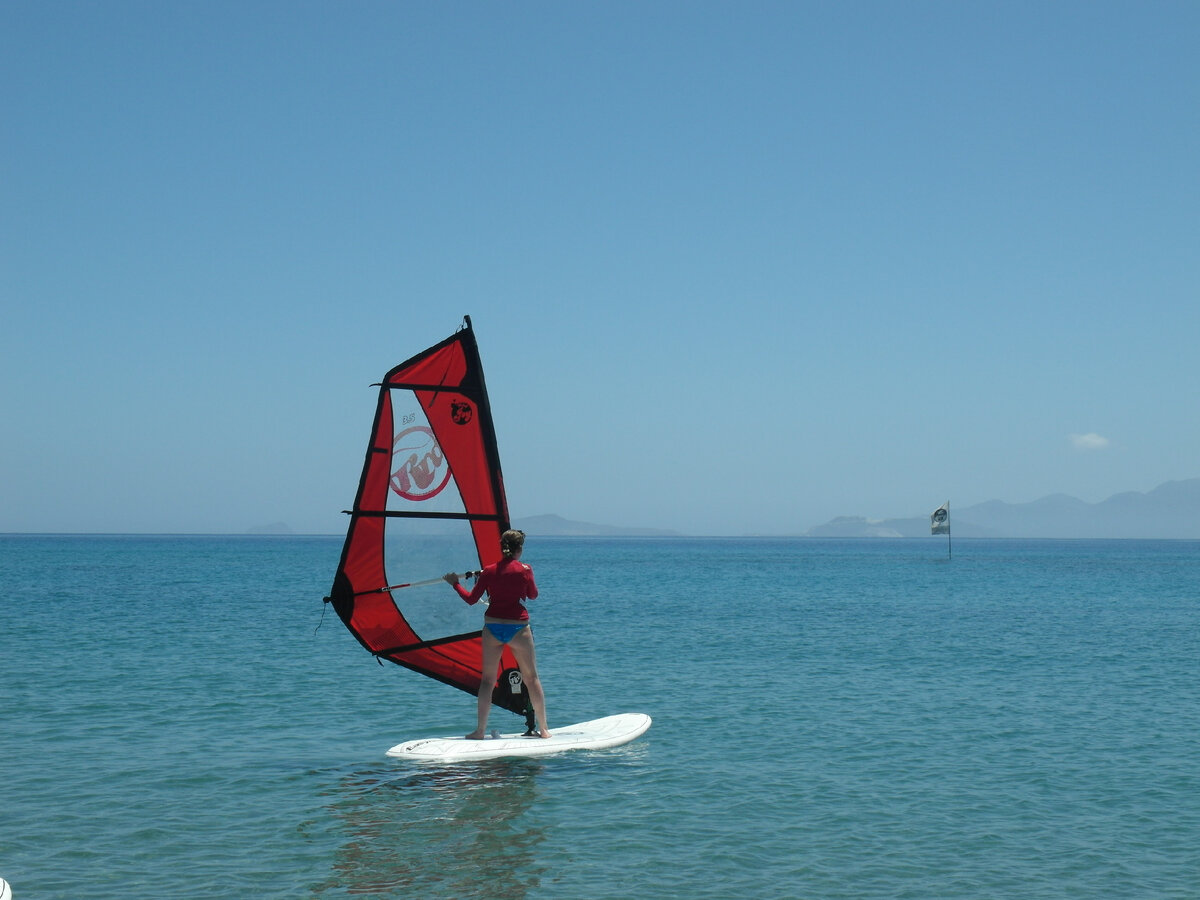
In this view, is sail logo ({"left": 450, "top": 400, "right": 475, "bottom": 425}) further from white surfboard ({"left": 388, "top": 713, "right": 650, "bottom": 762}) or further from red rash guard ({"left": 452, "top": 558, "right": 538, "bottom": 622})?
white surfboard ({"left": 388, "top": 713, "right": 650, "bottom": 762})

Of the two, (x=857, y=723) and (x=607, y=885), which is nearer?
(x=607, y=885)

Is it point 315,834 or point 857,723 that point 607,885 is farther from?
point 857,723

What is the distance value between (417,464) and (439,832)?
3330mm

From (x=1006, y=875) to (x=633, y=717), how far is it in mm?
5500

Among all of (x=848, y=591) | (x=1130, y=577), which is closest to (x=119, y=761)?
(x=848, y=591)

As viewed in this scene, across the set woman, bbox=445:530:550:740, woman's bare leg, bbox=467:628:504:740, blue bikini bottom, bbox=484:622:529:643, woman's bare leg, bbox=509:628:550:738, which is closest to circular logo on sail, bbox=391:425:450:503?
woman, bbox=445:530:550:740

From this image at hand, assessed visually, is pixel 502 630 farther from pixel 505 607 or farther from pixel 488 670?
pixel 488 670

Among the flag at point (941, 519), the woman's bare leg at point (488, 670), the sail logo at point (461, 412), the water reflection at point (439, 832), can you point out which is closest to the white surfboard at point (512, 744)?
the water reflection at point (439, 832)

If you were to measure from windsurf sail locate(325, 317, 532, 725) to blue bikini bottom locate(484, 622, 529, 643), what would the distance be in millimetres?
645

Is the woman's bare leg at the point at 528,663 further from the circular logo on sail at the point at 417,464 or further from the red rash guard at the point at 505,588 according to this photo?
the circular logo on sail at the point at 417,464

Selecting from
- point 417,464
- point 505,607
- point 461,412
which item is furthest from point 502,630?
point 461,412

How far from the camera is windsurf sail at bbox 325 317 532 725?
33.1ft

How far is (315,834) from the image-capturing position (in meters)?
8.33

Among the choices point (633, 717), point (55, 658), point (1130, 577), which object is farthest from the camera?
point (1130, 577)
